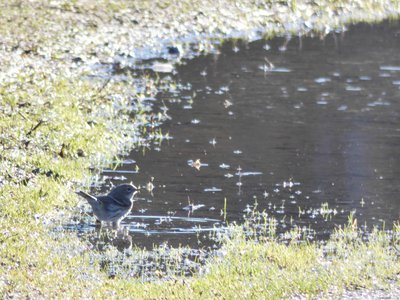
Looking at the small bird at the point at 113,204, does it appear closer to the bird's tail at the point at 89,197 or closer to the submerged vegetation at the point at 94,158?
the bird's tail at the point at 89,197

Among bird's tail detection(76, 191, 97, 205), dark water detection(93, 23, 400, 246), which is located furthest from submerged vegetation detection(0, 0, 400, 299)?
dark water detection(93, 23, 400, 246)

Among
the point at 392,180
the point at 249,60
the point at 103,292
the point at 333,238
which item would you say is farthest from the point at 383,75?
the point at 103,292

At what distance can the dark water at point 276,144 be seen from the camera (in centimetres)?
1648

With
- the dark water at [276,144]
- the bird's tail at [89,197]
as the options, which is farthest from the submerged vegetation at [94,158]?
the dark water at [276,144]

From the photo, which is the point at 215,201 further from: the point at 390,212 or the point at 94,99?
the point at 94,99

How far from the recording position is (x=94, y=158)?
1892 cm

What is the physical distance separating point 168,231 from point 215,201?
1.84 metres

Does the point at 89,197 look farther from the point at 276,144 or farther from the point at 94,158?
the point at 276,144

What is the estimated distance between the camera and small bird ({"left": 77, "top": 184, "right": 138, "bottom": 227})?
50.0ft

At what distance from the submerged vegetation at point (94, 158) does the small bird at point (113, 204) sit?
0.48 meters

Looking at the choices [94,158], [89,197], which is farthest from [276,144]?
[89,197]

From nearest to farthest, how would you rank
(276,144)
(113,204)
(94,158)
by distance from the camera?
1. (113,204)
2. (94,158)
3. (276,144)

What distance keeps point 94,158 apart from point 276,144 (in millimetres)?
3707

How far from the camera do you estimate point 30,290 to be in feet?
39.3
